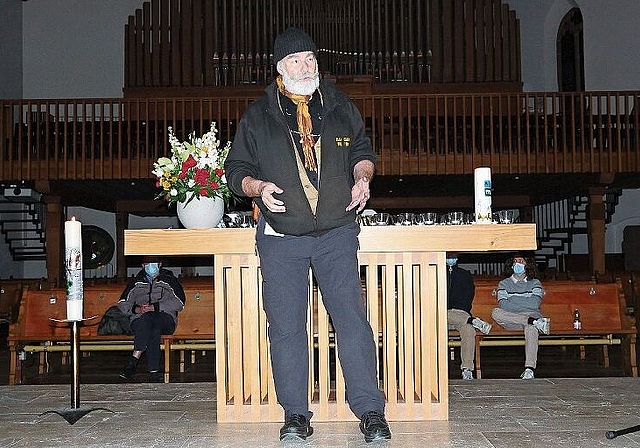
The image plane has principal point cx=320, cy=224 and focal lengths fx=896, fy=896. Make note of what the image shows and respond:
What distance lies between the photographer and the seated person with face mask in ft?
24.8

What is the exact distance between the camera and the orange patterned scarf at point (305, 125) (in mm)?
3736

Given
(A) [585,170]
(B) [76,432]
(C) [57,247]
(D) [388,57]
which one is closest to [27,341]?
(B) [76,432]

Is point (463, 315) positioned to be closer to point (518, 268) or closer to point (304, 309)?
point (518, 268)

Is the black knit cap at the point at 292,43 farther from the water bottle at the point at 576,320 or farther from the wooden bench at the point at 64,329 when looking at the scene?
the water bottle at the point at 576,320

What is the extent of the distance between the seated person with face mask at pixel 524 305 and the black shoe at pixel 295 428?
4119 millimetres

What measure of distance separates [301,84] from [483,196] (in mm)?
1146

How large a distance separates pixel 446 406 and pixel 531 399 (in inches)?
25.2

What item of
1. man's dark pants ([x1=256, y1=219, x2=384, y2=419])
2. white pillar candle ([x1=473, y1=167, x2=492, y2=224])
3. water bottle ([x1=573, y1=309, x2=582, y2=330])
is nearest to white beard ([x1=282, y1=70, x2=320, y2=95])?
man's dark pants ([x1=256, y1=219, x2=384, y2=419])

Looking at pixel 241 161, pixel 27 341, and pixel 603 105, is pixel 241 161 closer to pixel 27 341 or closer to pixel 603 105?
pixel 27 341

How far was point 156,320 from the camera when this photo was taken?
7.75 m

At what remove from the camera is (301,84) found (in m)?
3.77

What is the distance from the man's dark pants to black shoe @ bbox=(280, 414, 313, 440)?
1.4 inches

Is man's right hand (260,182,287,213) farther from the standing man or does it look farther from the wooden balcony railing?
the wooden balcony railing

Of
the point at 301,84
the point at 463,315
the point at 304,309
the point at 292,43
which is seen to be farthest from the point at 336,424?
the point at 463,315
